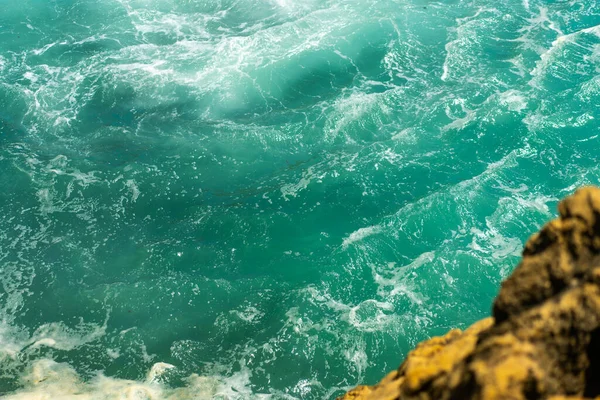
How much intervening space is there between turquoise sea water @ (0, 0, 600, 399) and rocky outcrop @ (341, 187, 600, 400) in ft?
40.8

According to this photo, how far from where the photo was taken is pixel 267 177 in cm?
3356

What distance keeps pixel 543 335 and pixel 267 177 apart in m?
24.6

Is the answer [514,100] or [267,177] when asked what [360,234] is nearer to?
[267,177]

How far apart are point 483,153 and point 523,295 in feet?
80.7

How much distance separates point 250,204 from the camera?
31.9 metres

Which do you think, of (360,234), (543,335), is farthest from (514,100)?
(543,335)

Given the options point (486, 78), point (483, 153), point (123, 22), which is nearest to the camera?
point (483, 153)

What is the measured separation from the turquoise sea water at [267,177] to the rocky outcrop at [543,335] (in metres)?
12.4

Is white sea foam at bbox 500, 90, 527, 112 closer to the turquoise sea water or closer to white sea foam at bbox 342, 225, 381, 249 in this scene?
the turquoise sea water

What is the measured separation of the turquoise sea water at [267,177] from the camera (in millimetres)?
24688

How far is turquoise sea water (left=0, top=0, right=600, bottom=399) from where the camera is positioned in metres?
24.7

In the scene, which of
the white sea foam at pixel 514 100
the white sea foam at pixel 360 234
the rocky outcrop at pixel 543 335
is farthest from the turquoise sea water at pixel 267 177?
the rocky outcrop at pixel 543 335

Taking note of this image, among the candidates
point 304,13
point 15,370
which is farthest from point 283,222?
point 304,13

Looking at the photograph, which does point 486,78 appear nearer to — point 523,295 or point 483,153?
point 483,153
